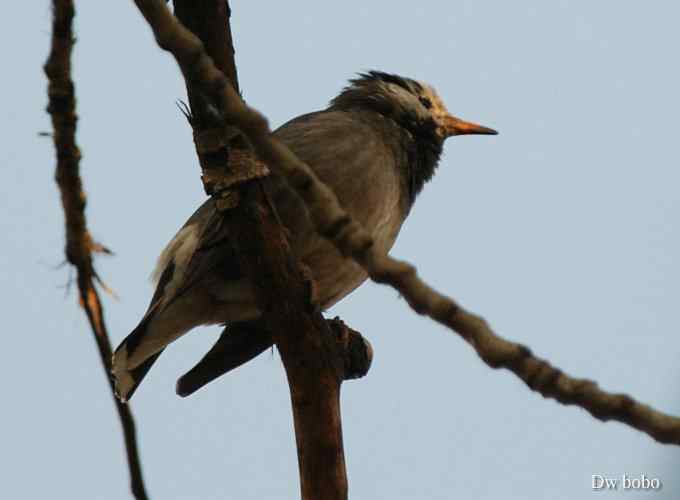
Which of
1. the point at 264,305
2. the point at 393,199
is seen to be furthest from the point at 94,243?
the point at 393,199

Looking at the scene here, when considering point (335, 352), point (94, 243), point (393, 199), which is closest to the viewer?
point (94, 243)

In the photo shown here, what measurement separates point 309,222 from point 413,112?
64.0 inches

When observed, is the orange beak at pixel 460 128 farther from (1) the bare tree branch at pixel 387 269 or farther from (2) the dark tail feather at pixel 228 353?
(1) the bare tree branch at pixel 387 269

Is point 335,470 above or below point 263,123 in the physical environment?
below

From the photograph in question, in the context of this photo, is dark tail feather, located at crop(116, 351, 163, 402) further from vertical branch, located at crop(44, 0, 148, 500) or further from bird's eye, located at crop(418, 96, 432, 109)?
bird's eye, located at crop(418, 96, 432, 109)

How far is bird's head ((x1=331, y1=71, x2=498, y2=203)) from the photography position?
5927mm

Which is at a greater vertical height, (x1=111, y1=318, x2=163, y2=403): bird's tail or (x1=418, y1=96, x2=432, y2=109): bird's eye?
(x1=418, y1=96, x2=432, y2=109): bird's eye

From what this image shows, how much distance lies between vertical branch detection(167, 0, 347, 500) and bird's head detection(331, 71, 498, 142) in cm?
213

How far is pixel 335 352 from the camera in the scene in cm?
417

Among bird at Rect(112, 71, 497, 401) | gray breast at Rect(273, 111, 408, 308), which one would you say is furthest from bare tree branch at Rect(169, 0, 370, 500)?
gray breast at Rect(273, 111, 408, 308)

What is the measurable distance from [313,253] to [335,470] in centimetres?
127

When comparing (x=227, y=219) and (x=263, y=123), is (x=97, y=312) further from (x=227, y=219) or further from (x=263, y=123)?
(x=263, y=123)

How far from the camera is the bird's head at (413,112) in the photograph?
593 centimetres

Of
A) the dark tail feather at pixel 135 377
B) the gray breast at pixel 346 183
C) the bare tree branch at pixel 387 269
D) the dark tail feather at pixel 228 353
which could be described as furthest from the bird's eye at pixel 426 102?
the bare tree branch at pixel 387 269
